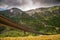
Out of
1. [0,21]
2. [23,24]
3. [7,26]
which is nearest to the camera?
[0,21]

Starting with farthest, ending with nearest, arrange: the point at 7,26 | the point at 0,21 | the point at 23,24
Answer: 1. the point at 23,24
2. the point at 7,26
3. the point at 0,21

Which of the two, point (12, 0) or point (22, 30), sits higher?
point (12, 0)

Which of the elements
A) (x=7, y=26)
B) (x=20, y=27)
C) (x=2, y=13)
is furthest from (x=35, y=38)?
(x=2, y=13)

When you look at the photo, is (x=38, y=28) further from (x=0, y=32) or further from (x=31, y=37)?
(x=0, y=32)

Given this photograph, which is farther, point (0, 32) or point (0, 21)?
point (0, 32)

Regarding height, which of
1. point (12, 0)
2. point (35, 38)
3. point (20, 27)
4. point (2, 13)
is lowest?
point (35, 38)

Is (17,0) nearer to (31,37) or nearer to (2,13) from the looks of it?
(2,13)

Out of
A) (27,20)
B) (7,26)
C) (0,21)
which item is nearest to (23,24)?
(27,20)

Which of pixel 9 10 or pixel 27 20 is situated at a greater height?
pixel 9 10

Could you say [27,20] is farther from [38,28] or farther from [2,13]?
[2,13]
